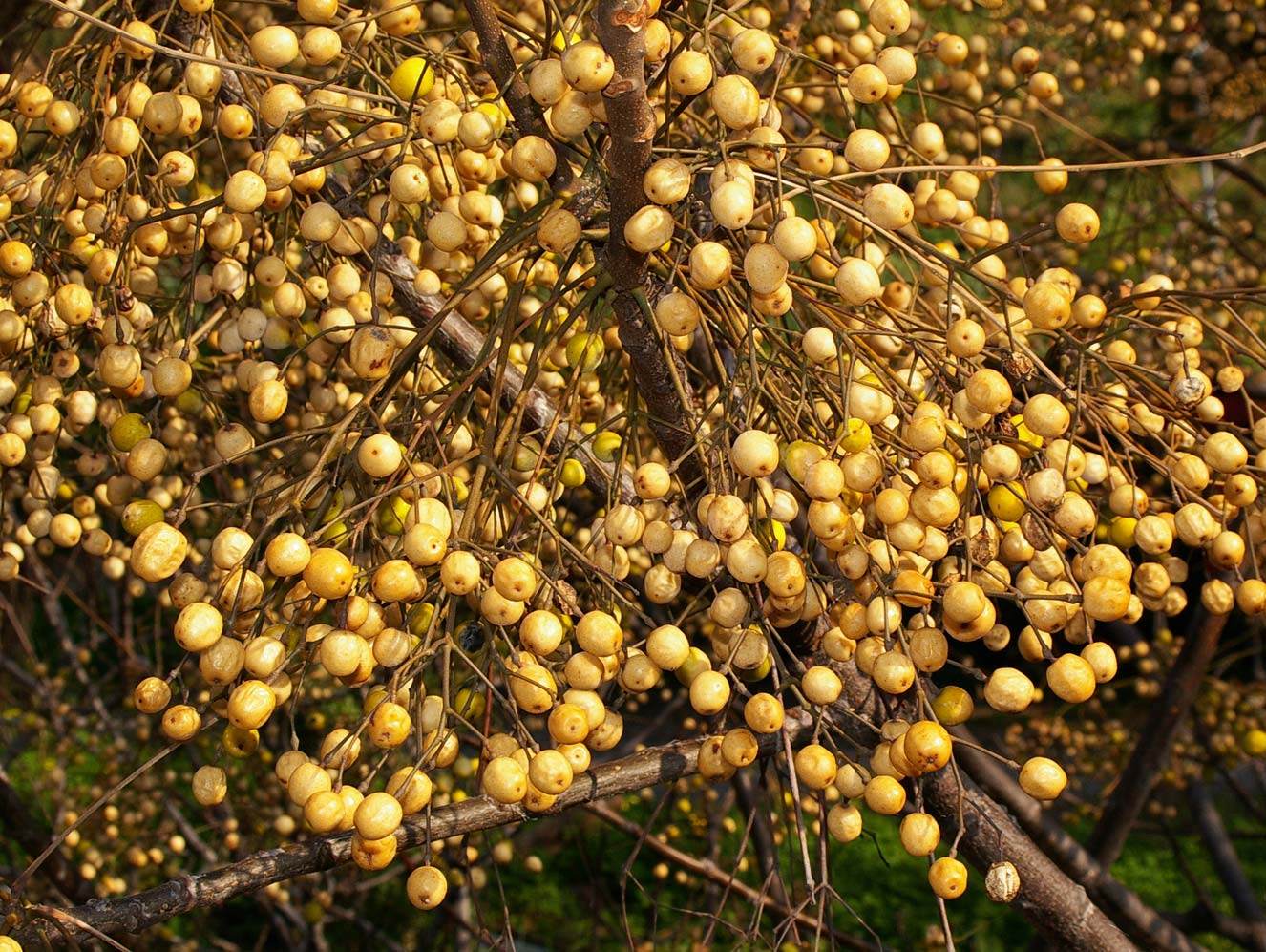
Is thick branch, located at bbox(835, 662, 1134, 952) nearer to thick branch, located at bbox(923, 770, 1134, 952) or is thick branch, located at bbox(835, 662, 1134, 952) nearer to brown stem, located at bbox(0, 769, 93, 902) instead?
thick branch, located at bbox(923, 770, 1134, 952)

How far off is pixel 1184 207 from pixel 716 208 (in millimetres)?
1954

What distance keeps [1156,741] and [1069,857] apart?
1.57ft

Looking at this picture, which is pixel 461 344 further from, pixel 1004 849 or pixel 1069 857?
pixel 1069 857

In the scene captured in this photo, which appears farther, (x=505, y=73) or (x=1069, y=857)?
(x=1069, y=857)

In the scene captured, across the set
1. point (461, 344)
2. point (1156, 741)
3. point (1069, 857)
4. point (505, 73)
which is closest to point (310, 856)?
point (461, 344)

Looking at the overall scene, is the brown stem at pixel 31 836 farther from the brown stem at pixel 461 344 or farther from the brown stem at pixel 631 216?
the brown stem at pixel 631 216

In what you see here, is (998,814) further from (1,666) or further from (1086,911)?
(1,666)

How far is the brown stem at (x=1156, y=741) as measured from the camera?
1935 mm

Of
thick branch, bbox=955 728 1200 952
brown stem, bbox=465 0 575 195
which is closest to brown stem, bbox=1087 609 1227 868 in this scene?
thick branch, bbox=955 728 1200 952

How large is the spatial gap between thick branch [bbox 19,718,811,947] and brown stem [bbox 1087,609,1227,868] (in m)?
1.15

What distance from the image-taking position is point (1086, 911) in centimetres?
124

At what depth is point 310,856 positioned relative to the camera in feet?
3.17

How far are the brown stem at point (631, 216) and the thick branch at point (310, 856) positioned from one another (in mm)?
258

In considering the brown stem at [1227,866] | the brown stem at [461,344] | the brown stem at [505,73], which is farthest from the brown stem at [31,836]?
the brown stem at [1227,866]
